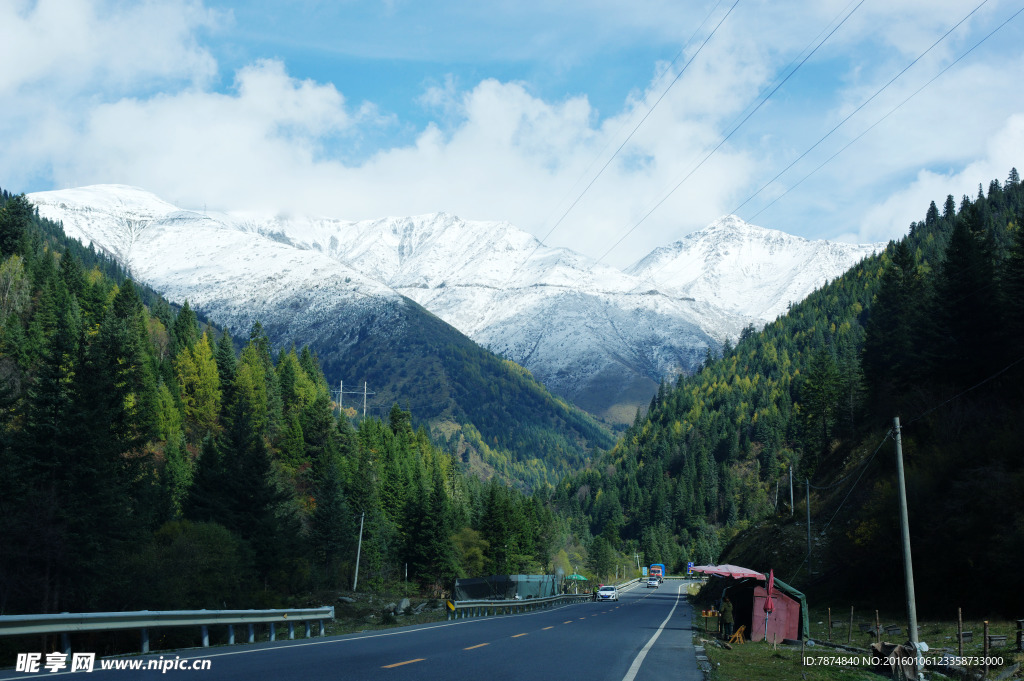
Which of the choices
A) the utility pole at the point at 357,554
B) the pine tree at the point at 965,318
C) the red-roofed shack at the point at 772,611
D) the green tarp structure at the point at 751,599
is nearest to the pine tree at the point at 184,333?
the utility pole at the point at 357,554

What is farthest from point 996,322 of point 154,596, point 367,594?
point 367,594

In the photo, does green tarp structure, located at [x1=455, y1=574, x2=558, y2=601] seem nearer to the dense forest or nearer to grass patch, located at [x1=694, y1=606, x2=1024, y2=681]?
the dense forest

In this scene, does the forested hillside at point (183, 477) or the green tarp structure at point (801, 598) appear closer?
the green tarp structure at point (801, 598)

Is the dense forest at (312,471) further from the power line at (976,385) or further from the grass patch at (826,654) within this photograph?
the grass patch at (826,654)

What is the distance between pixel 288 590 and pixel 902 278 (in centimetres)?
7496

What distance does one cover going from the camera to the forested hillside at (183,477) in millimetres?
44188

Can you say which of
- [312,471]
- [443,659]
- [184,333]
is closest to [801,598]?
[443,659]

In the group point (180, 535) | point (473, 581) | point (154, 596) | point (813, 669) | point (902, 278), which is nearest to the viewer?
point (813, 669)

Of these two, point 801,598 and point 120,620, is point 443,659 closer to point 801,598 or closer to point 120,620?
point 120,620

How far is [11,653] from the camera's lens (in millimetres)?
22094

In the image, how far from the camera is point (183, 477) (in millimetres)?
85750

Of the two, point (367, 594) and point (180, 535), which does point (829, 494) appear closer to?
point (367, 594)

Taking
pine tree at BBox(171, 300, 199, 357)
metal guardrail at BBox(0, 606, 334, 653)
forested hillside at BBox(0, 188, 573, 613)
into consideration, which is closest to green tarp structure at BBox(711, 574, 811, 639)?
metal guardrail at BBox(0, 606, 334, 653)

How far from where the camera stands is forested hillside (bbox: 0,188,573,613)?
44188 mm
